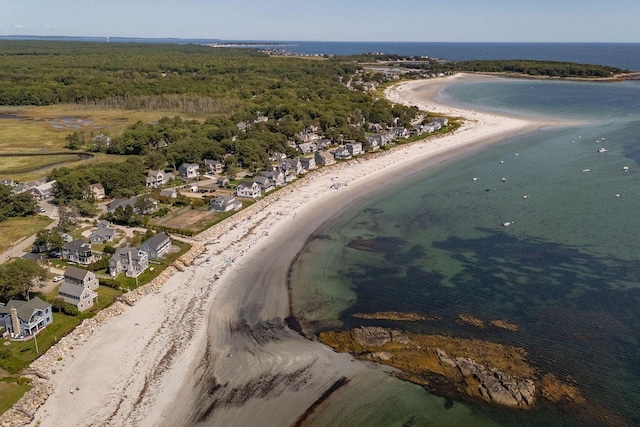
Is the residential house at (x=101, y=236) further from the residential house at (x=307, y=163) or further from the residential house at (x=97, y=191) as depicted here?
the residential house at (x=307, y=163)

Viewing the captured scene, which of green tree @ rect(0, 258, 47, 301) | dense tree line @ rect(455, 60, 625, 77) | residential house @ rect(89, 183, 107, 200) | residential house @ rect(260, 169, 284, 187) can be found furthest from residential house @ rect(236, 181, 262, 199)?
dense tree line @ rect(455, 60, 625, 77)

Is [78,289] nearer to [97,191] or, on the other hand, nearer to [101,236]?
[101,236]

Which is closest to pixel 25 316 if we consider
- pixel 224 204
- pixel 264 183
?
pixel 224 204

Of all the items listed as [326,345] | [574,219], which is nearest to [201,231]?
[326,345]

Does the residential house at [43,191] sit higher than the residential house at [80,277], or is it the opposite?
the residential house at [80,277]

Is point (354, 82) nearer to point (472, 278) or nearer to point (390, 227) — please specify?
point (390, 227)

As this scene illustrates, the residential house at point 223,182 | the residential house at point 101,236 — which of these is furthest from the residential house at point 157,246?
the residential house at point 223,182
